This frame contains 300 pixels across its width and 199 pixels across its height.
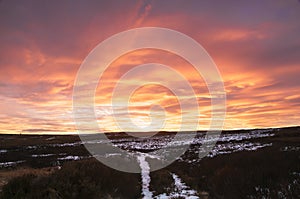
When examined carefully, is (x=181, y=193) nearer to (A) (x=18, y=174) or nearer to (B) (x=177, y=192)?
(B) (x=177, y=192)

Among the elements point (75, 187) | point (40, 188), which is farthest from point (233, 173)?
point (40, 188)

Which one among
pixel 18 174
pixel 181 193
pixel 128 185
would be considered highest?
pixel 18 174

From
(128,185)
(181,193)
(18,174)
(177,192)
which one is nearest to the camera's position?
(181,193)

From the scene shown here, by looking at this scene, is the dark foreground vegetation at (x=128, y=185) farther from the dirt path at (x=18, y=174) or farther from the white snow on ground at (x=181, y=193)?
the dirt path at (x=18, y=174)

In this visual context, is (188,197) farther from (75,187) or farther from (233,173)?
(75,187)

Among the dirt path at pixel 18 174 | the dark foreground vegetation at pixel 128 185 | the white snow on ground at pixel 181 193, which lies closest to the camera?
the dark foreground vegetation at pixel 128 185

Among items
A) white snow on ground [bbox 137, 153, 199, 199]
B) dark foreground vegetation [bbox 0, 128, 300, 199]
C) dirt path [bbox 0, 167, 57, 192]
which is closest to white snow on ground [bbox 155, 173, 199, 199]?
white snow on ground [bbox 137, 153, 199, 199]

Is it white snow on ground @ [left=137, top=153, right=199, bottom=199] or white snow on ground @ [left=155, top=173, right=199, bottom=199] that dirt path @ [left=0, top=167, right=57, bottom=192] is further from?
white snow on ground @ [left=155, top=173, right=199, bottom=199]

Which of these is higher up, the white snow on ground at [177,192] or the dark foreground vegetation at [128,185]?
the dark foreground vegetation at [128,185]

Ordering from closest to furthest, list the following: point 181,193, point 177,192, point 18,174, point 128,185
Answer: point 181,193
point 177,192
point 128,185
point 18,174

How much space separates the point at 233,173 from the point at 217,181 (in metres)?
0.78

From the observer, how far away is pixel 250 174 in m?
11.4

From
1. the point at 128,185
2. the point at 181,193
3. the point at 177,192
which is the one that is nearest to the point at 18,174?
the point at 128,185

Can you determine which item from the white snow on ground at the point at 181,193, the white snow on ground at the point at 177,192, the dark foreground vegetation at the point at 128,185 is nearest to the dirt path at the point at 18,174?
the dark foreground vegetation at the point at 128,185
